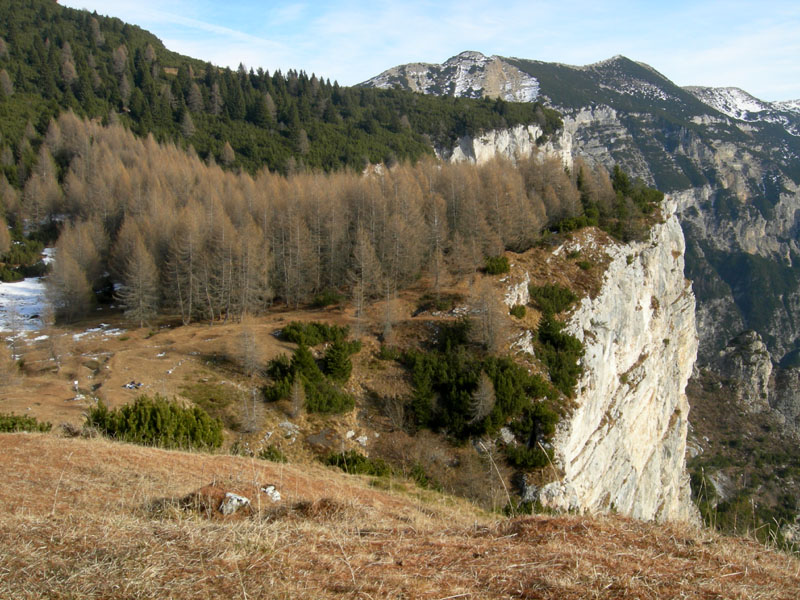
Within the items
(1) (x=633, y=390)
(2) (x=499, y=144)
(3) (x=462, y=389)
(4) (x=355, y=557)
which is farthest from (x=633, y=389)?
(2) (x=499, y=144)

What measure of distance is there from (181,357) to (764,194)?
142947 mm

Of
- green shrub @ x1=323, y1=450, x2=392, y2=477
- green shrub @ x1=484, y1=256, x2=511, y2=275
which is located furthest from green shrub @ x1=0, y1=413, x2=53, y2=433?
green shrub @ x1=484, y1=256, x2=511, y2=275

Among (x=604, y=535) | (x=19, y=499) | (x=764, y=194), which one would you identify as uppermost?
(x=764, y=194)

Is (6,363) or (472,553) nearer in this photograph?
(472,553)

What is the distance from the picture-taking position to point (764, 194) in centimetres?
12156

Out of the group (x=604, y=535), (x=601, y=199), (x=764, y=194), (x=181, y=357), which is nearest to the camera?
(x=604, y=535)

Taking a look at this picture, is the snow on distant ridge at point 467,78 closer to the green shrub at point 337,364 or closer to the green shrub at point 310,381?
the green shrub at point 337,364

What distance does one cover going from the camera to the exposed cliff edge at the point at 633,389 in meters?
25.8

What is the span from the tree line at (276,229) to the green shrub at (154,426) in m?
17.4

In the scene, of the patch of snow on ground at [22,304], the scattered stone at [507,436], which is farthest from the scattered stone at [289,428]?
the patch of snow on ground at [22,304]

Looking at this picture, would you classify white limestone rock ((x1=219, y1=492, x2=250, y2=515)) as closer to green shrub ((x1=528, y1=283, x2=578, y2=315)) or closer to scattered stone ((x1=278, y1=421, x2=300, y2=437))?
scattered stone ((x1=278, y1=421, x2=300, y2=437))

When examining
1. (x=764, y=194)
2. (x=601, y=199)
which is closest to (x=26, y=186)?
(x=601, y=199)

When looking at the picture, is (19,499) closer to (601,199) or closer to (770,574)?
(770,574)

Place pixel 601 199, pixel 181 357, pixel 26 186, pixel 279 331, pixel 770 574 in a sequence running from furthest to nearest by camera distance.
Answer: pixel 26 186
pixel 601 199
pixel 279 331
pixel 181 357
pixel 770 574
